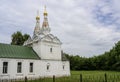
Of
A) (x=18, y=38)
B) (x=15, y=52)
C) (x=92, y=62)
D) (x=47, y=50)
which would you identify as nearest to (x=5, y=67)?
(x=15, y=52)

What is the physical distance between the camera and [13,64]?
23062 mm

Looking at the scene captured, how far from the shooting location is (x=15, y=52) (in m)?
24.5

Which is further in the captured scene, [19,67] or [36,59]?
[36,59]

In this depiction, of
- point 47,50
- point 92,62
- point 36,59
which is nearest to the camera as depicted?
point 36,59

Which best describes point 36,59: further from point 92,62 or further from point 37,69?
point 92,62

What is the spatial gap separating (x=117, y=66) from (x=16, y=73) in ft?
122

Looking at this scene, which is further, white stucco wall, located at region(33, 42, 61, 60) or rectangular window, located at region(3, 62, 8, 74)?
white stucco wall, located at region(33, 42, 61, 60)

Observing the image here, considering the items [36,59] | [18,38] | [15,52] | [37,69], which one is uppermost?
[18,38]

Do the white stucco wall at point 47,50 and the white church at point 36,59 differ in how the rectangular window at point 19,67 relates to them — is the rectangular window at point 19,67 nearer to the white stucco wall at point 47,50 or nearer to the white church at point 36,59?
the white church at point 36,59

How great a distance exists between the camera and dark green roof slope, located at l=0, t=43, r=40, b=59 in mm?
23050

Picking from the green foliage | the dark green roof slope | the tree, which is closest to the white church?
the dark green roof slope

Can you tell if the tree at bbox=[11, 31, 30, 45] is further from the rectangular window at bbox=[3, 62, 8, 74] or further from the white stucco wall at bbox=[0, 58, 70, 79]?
the rectangular window at bbox=[3, 62, 8, 74]

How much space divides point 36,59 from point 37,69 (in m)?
1.56

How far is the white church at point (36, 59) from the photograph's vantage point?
74.8 ft
